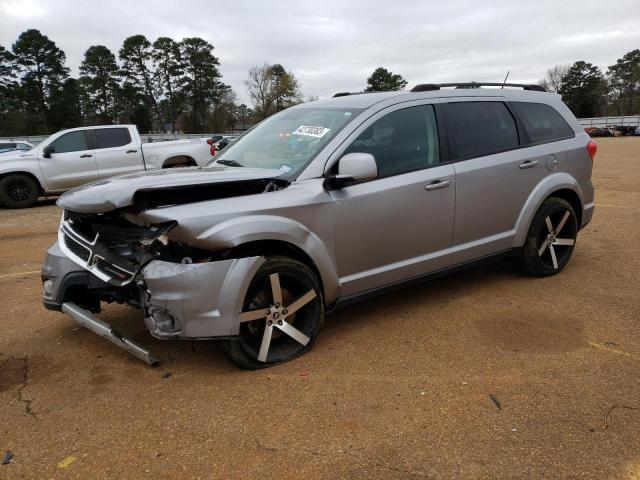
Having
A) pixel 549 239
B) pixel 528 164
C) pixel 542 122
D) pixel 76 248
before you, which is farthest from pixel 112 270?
pixel 542 122

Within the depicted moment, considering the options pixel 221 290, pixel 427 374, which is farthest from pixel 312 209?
pixel 427 374

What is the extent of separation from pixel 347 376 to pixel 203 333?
934mm

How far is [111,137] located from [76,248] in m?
9.15

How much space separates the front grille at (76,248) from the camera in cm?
338

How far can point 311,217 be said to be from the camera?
10.7 feet

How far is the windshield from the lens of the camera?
359cm

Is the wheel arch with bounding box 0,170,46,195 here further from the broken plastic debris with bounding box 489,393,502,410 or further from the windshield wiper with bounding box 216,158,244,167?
the broken plastic debris with bounding box 489,393,502,410

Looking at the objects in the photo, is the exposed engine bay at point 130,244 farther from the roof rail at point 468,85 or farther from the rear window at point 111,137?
the rear window at point 111,137

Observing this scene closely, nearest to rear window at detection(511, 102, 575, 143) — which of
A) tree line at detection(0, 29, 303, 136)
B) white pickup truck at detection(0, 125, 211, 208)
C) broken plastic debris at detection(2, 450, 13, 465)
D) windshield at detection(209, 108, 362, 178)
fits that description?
windshield at detection(209, 108, 362, 178)

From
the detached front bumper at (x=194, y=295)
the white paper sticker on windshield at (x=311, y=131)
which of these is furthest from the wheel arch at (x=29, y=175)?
the detached front bumper at (x=194, y=295)

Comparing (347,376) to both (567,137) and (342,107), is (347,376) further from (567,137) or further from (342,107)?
(567,137)

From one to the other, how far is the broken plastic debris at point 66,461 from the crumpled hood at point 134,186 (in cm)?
131

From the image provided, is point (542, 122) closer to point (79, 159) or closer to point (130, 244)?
point (130, 244)

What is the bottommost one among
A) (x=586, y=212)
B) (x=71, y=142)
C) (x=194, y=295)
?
(x=586, y=212)
